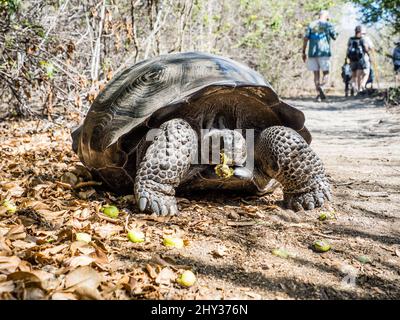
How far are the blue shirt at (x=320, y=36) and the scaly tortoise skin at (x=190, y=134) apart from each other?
8.75 meters

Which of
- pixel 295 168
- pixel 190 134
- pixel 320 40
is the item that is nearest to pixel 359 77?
pixel 320 40

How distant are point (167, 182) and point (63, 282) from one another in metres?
1.21

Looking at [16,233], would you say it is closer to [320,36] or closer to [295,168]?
[295,168]

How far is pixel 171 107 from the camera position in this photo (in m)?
2.86

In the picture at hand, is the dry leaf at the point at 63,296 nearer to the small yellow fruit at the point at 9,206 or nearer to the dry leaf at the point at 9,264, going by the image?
the dry leaf at the point at 9,264

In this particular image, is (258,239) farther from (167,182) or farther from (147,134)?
(147,134)

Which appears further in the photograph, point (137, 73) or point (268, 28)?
point (268, 28)

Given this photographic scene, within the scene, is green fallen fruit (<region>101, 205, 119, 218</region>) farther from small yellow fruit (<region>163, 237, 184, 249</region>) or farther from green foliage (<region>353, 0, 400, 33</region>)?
green foliage (<region>353, 0, 400, 33</region>)

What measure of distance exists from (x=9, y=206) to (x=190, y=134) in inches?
49.7

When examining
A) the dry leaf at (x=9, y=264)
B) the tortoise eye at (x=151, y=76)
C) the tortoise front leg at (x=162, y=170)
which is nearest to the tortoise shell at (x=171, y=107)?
the tortoise eye at (x=151, y=76)

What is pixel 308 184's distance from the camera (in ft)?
10.1

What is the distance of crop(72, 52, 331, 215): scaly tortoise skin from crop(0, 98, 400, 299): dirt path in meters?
A: 0.17

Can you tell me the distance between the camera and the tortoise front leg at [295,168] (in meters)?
3.01

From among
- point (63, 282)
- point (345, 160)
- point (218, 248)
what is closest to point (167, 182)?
point (218, 248)
